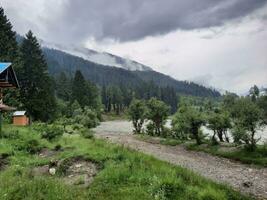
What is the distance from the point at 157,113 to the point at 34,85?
2328cm

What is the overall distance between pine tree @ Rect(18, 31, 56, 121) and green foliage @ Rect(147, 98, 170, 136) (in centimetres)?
1839

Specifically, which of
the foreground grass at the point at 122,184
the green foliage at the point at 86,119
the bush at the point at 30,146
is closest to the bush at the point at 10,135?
the bush at the point at 30,146

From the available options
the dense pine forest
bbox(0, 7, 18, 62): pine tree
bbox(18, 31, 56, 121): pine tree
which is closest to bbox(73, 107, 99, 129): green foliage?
bbox(18, 31, 56, 121): pine tree

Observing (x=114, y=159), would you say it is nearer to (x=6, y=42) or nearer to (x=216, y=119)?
(x=216, y=119)

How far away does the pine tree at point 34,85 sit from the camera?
65688 mm

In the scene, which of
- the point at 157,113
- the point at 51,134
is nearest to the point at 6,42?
the point at 157,113

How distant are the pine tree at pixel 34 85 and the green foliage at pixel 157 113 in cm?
1839

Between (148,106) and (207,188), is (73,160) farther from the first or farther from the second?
(148,106)

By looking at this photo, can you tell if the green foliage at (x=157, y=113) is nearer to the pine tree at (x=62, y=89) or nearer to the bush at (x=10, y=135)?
the bush at (x=10, y=135)

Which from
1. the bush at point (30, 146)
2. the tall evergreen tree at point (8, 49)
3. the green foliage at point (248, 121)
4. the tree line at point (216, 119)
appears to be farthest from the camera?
the tall evergreen tree at point (8, 49)

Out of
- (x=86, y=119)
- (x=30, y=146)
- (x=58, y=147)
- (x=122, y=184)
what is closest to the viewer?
(x=122, y=184)

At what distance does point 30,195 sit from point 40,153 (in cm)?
1152

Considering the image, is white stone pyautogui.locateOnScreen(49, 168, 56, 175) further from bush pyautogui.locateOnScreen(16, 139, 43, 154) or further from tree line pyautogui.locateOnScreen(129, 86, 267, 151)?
tree line pyautogui.locateOnScreen(129, 86, 267, 151)

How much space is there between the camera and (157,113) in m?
68.1
